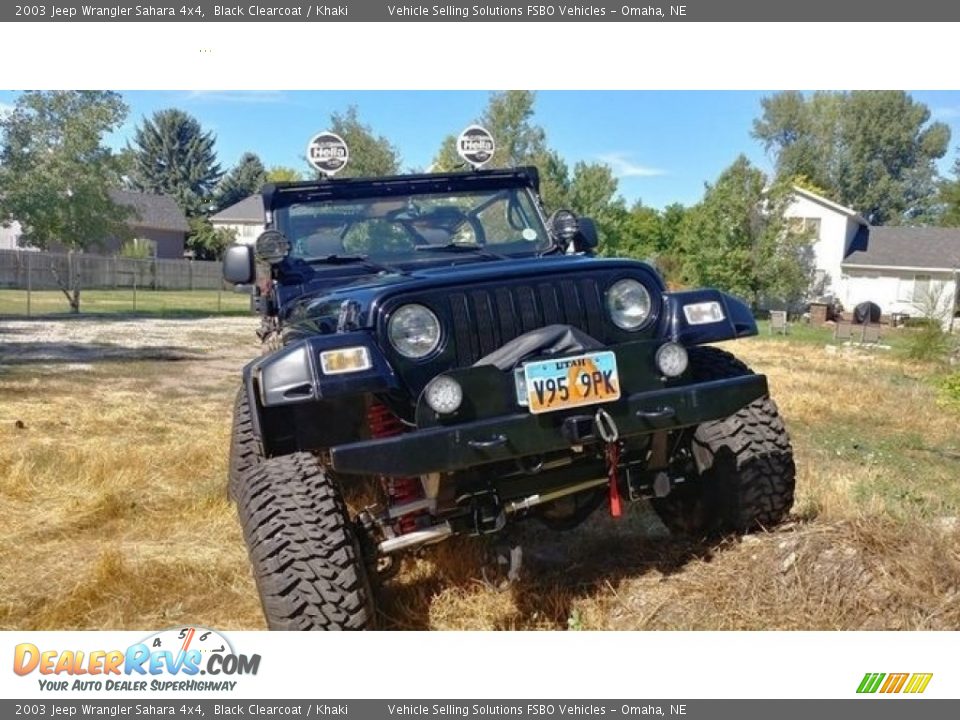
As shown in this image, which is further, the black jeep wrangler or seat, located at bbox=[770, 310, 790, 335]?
seat, located at bbox=[770, 310, 790, 335]

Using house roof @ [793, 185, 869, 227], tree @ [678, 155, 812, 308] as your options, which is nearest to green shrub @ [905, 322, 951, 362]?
tree @ [678, 155, 812, 308]

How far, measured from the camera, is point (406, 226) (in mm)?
5156

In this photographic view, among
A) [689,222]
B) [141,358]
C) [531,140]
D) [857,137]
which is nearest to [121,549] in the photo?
[141,358]

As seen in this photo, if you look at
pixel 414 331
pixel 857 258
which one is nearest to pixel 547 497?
pixel 414 331

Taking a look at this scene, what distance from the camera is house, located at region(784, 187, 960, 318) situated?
34.4 meters

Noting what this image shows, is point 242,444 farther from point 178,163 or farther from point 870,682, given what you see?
point 178,163

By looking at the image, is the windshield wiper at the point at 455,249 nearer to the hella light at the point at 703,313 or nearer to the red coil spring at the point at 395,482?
the hella light at the point at 703,313

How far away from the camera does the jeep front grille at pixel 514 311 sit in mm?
3748

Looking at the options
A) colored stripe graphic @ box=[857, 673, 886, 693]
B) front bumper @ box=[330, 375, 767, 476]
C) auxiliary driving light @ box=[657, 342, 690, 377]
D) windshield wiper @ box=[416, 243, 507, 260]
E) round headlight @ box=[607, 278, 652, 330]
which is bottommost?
colored stripe graphic @ box=[857, 673, 886, 693]

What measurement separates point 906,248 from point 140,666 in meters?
37.2

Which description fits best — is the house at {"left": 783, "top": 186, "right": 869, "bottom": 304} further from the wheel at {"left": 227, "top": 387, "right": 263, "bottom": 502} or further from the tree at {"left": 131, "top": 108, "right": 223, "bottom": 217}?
the wheel at {"left": 227, "top": 387, "right": 263, "bottom": 502}

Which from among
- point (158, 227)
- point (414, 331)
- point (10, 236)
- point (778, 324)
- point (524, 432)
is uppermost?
point (158, 227)

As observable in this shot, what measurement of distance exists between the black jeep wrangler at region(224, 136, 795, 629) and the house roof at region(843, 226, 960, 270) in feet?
110

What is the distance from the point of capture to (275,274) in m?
4.97
